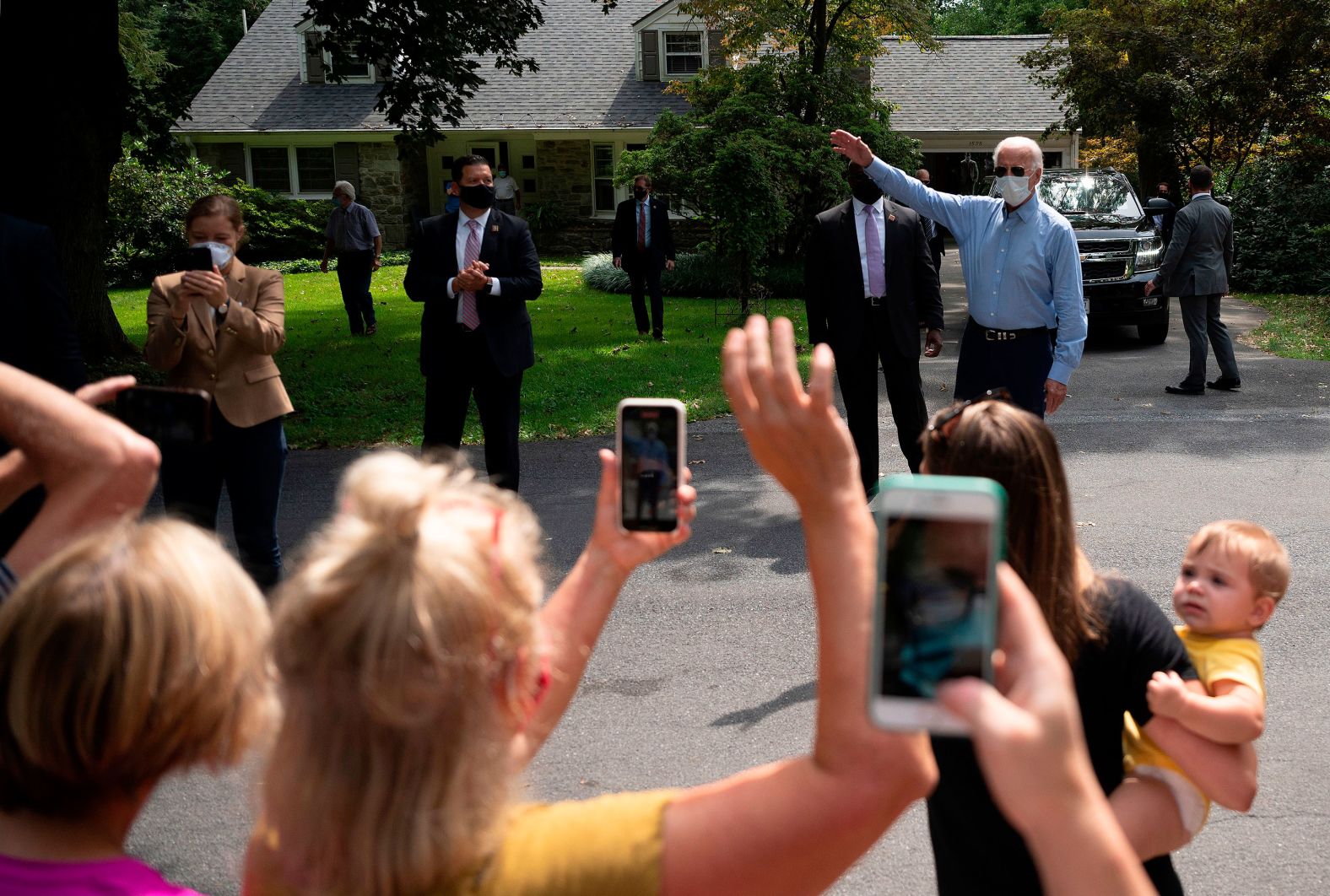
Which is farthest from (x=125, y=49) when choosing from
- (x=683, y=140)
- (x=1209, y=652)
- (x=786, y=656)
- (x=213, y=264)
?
(x=1209, y=652)

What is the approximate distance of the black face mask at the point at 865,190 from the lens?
7191mm

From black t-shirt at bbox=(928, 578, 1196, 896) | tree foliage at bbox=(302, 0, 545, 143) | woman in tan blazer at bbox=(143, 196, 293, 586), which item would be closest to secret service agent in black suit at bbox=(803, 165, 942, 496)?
woman in tan blazer at bbox=(143, 196, 293, 586)

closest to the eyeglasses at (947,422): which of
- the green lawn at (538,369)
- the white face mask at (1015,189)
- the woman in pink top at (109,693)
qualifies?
the woman in pink top at (109,693)

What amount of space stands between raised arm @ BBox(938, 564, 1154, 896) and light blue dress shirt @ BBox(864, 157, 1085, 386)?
5446 mm

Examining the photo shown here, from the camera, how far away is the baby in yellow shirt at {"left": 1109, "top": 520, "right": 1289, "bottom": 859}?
7.01ft

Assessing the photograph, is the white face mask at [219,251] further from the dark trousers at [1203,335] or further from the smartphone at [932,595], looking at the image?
the dark trousers at [1203,335]

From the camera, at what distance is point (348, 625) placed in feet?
4.21

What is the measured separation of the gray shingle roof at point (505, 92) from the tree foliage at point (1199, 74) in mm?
13717

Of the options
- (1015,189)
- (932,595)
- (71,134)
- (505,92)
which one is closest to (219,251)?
(1015,189)

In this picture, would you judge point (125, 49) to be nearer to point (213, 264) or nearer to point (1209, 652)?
point (213, 264)

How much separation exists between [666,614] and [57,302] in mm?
3305

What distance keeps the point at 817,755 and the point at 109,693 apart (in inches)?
32.5

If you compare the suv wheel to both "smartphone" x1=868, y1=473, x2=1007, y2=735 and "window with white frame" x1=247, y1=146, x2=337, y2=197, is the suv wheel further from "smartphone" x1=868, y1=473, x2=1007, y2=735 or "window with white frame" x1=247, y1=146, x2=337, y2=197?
"window with white frame" x1=247, y1=146, x2=337, y2=197

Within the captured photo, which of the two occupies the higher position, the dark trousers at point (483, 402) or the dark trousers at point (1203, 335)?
the dark trousers at point (483, 402)
